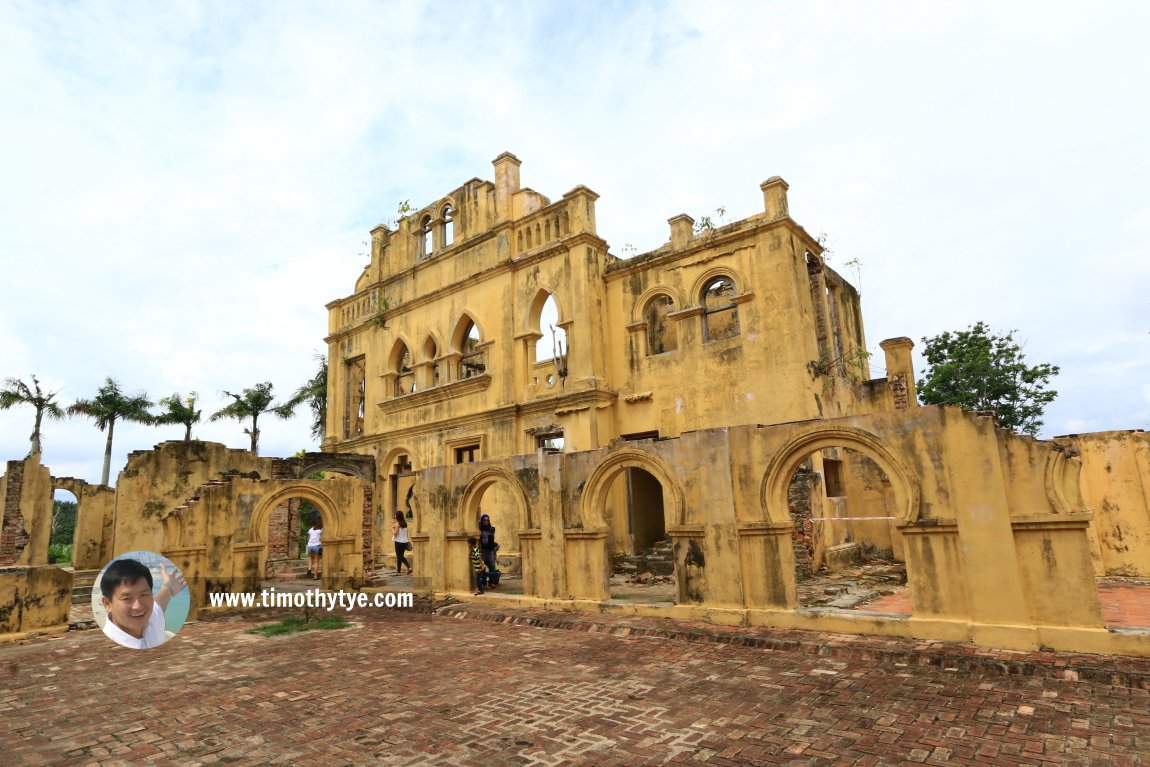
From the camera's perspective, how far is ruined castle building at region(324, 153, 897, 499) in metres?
14.1

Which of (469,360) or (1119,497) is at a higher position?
(469,360)

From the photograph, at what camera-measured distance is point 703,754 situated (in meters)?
4.62

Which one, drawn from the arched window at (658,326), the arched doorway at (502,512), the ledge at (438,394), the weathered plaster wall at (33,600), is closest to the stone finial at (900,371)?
the arched window at (658,326)

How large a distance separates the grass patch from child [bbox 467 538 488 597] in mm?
2524

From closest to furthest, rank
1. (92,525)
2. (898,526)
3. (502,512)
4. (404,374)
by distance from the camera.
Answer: (898,526) < (502,512) < (92,525) < (404,374)

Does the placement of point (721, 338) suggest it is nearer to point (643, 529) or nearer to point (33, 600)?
point (643, 529)

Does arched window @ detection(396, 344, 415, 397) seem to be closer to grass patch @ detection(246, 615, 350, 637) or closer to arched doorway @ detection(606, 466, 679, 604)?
arched doorway @ detection(606, 466, 679, 604)

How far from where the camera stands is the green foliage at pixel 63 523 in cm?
3809

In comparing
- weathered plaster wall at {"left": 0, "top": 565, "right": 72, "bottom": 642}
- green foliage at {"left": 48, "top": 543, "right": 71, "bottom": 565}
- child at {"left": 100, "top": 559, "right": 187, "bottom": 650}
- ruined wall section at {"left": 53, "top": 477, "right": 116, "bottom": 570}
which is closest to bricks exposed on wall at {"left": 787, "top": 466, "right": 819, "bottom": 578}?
child at {"left": 100, "top": 559, "right": 187, "bottom": 650}

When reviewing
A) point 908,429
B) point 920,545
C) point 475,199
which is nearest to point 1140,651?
point 920,545

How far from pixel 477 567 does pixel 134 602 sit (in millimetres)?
7406

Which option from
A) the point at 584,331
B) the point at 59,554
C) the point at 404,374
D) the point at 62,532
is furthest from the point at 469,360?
the point at 62,532

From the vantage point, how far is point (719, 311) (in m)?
15.5

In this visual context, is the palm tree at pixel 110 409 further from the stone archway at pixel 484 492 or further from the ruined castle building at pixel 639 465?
the stone archway at pixel 484 492
